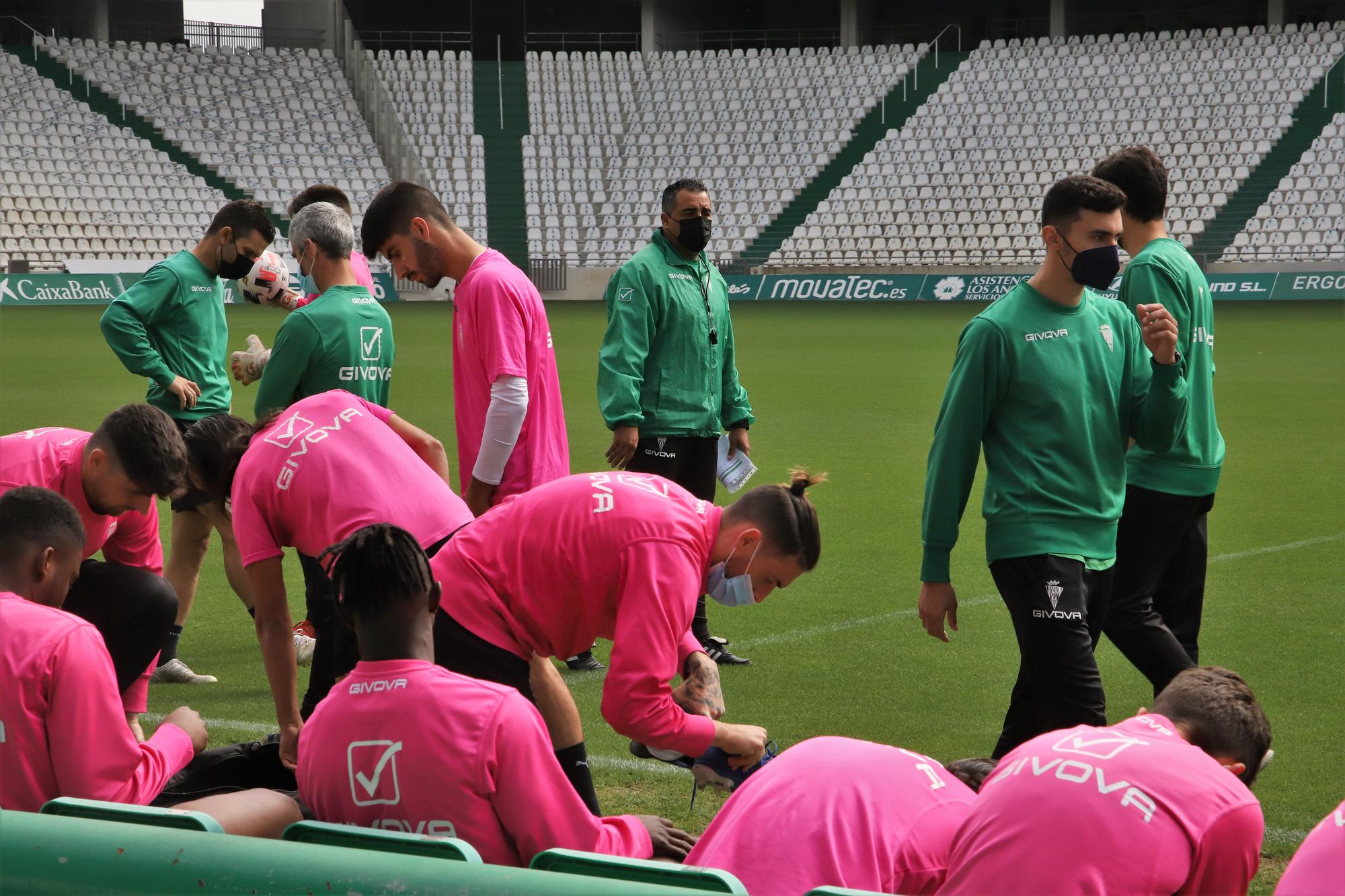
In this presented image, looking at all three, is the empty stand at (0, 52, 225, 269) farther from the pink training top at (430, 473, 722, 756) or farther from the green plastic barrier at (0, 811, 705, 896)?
the green plastic barrier at (0, 811, 705, 896)

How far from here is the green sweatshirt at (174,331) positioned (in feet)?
21.1

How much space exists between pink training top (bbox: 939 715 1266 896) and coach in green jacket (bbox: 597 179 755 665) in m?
3.77

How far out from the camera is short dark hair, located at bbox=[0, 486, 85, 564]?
10.5 feet

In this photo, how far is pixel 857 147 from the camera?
135 ft

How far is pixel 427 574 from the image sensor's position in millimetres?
2889

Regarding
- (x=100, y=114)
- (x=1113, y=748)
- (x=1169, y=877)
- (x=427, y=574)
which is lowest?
(x=1169, y=877)

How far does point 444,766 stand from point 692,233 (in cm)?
402

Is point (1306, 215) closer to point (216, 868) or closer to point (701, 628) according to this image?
point (701, 628)

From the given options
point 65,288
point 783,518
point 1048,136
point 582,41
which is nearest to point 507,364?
point 783,518

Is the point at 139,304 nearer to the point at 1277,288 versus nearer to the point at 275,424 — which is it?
the point at 275,424

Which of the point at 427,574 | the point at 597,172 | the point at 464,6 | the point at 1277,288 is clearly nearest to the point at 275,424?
the point at 427,574

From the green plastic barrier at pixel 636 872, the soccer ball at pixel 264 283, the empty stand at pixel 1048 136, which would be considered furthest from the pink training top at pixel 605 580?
the empty stand at pixel 1048 136

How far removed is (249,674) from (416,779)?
3765mm

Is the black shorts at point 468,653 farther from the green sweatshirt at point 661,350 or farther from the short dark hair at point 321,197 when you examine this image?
the short dark hair at point 321,197
